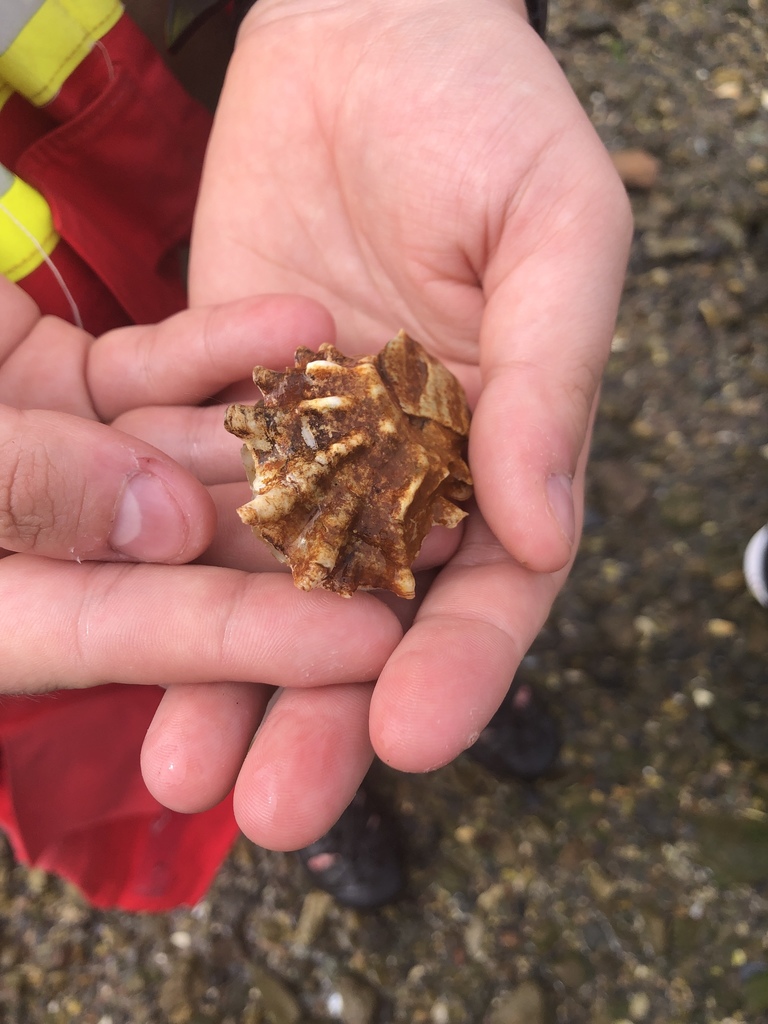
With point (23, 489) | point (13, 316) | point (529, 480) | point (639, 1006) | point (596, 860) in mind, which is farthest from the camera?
point (596, 860)

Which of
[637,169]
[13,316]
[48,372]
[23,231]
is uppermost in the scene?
[23,231]

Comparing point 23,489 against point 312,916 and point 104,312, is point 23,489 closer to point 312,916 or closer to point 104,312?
point 104,312

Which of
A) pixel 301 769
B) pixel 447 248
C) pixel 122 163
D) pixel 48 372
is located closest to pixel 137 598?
pixel 301 769

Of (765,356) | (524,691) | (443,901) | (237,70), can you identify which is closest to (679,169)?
(765,356)

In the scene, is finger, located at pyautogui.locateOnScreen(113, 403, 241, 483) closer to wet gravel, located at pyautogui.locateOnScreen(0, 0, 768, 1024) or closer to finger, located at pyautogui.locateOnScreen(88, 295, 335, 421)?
finger, located at pyautogui.locateOnScreen(88, 295, 335, 421)

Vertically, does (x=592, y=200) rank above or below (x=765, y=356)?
above

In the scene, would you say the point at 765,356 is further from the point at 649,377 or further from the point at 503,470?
the point at 503,470
